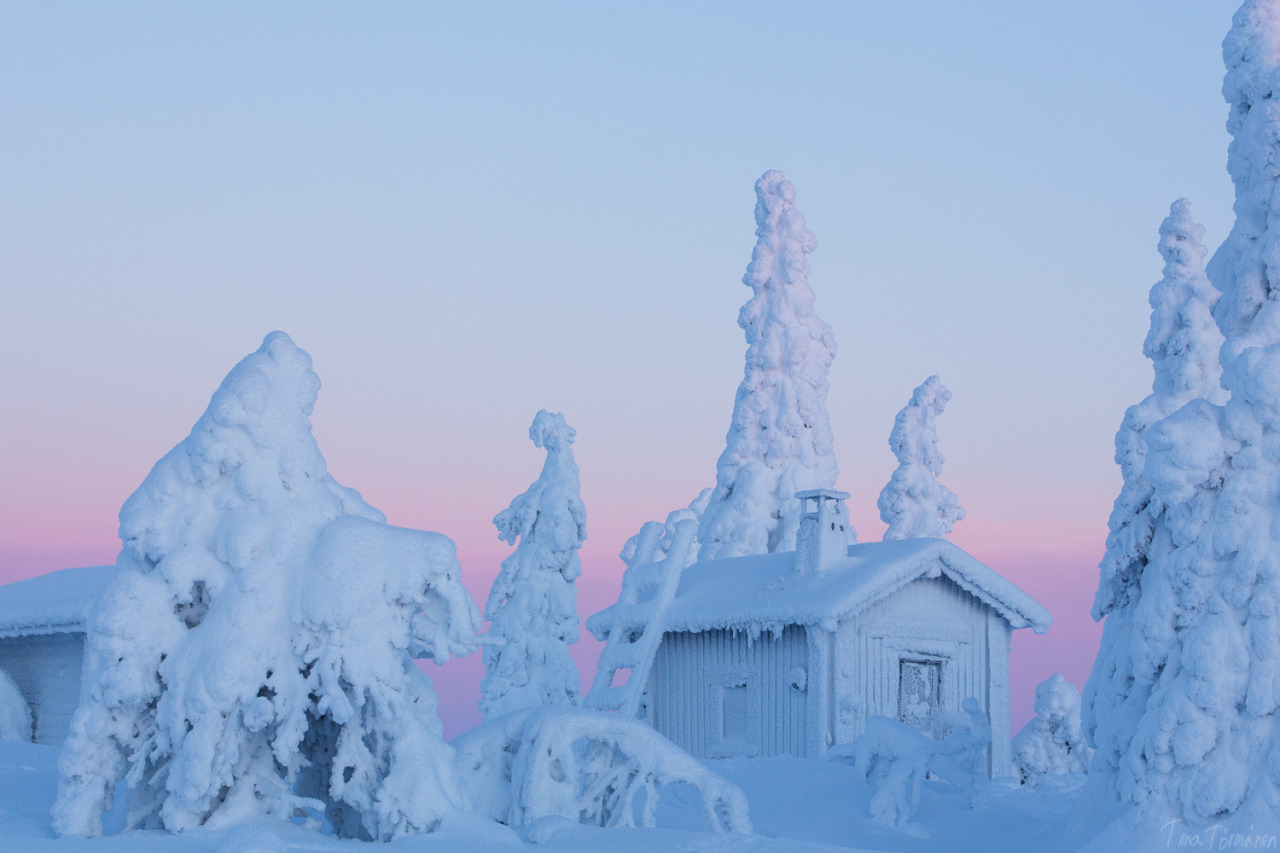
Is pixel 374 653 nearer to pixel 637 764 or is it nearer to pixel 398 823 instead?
pixel 398 823

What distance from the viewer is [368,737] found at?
9.48 metres

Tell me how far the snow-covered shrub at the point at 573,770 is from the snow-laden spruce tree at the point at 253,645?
2.76ft

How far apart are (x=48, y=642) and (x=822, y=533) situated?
1211cm

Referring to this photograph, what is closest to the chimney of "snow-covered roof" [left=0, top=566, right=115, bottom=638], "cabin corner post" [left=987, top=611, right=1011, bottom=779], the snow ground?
"cabin corner post" [left=987, top=611, right=1011, bottom=779]

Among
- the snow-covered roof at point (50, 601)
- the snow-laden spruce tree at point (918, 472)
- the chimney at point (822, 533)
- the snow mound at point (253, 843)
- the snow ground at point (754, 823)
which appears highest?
the snow-laden spruce tree at point (918, 472)

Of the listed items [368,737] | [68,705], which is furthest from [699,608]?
[368,737]

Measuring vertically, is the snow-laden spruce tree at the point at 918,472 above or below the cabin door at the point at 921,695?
above

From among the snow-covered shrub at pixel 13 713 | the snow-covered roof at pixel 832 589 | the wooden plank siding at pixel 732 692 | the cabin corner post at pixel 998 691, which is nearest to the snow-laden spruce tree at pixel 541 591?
the snow-covered roof at pixel 832 589

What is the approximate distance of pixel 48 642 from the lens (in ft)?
69.4

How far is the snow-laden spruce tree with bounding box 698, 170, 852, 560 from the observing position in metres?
29.5

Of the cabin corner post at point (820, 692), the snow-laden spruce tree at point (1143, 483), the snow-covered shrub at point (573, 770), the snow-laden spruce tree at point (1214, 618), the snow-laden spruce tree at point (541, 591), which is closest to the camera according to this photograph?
the snow-covered shrub at point (573, 770)

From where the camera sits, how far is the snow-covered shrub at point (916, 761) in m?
15.7

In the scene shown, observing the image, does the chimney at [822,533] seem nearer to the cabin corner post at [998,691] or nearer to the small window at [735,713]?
the small window at [735,713]

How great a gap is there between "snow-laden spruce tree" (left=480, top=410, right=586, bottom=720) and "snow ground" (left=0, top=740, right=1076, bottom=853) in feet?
20.1
